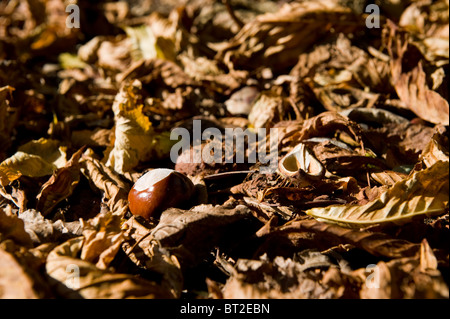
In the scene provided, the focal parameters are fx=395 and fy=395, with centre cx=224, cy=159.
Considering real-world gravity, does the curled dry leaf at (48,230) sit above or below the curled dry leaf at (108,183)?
above

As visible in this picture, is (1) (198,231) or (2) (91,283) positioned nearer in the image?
(2) (91,283)

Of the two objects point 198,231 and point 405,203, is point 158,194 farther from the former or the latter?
point 405,203

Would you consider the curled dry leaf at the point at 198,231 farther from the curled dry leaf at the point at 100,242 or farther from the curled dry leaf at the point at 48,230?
the curled dry leaf at the point at 48,230

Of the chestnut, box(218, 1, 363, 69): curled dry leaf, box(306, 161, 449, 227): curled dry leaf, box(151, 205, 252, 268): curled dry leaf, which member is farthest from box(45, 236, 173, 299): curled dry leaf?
box(218, 1, 363, 69): curled dry leaf

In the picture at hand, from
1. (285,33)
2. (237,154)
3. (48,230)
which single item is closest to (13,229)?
(48,230)

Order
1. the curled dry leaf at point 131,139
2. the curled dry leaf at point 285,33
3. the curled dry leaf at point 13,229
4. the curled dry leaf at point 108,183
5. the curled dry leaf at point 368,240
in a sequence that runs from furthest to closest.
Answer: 1. the curled dry leaf at point 285,33
2. the curled dry leaf at point 131,139
3. the curled dry leaf at point 108,183
4. the curled dry leaf at point 13,229
5. the curled dry leaf at point 368,240

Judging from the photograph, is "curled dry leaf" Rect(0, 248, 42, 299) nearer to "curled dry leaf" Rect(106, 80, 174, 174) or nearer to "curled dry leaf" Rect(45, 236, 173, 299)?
"curled dry leaf" Rect(45, 236, 173, 299)

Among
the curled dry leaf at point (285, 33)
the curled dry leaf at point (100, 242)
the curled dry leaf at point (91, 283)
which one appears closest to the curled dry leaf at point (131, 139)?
the curled dry leaf at point (100, 242)

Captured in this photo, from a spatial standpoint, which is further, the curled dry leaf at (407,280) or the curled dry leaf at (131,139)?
the curled dry leaf at (131,139)
